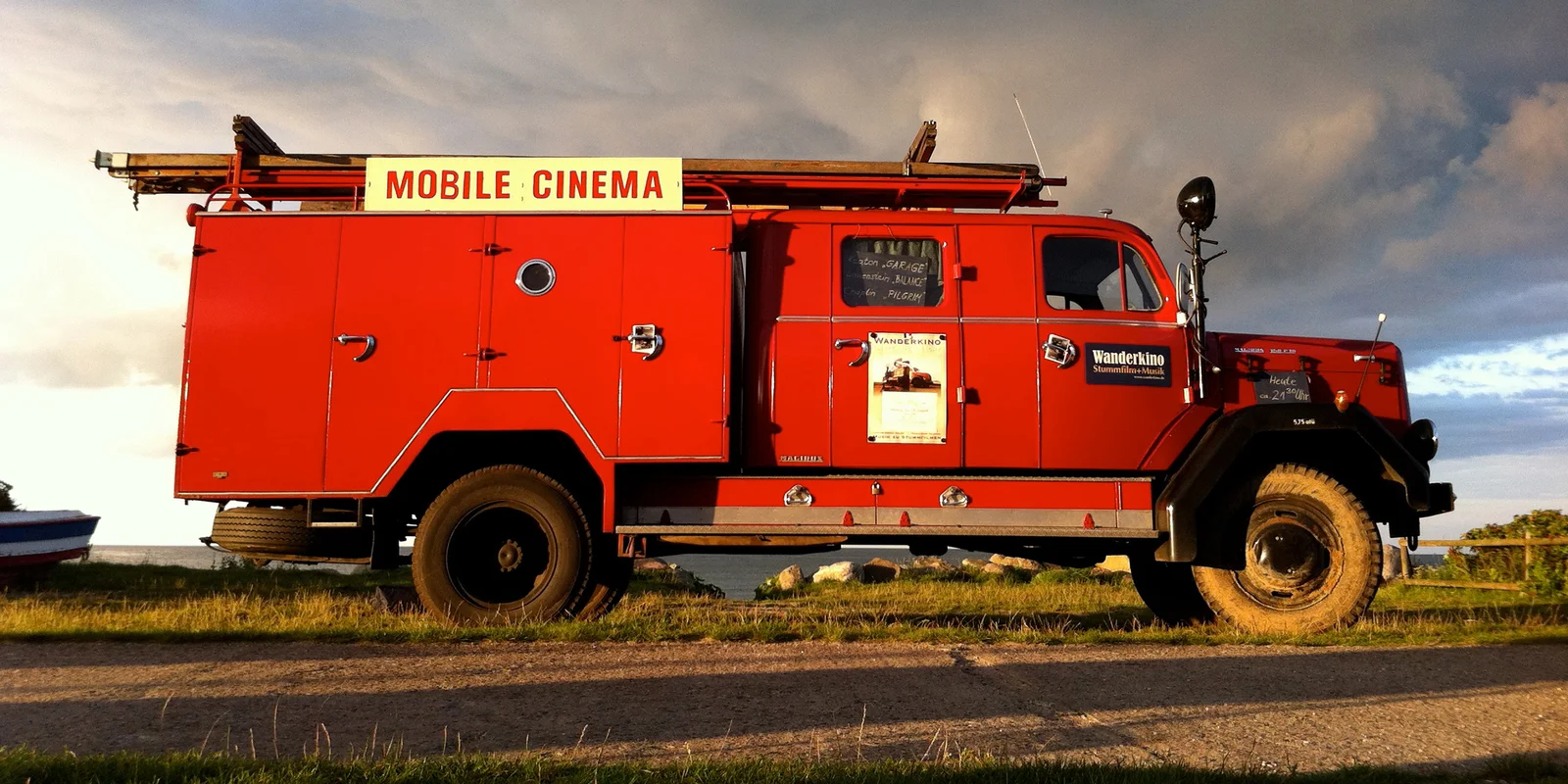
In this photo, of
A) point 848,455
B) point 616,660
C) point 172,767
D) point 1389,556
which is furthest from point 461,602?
point 1389,556

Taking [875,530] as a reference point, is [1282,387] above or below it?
above

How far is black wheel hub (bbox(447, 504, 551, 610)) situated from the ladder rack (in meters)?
2.82

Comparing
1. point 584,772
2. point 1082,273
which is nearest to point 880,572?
point 1082,273

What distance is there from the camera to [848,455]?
717 cm

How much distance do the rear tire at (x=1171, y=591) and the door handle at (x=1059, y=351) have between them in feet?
7.70

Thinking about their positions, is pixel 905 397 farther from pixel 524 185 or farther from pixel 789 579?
pixel 789 579

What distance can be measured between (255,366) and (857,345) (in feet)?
15.2

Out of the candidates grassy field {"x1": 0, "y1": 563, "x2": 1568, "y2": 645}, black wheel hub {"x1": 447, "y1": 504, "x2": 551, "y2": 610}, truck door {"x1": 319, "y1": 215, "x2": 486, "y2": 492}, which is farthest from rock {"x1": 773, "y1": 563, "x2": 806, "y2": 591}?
truck door {"x1": 319, "y1": 215, "x2": 486, "y2": 492}

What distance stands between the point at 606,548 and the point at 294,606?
3.26m

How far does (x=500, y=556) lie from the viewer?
7.29 m

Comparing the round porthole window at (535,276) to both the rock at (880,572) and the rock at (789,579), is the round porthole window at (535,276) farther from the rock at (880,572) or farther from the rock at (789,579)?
the rock at (880,572)

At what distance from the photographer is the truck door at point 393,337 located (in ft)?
23.4

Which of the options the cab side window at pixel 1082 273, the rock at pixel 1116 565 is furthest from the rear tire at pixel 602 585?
the rock at pixel 1116 565

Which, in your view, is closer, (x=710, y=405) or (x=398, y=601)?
(x=710, y=405)
